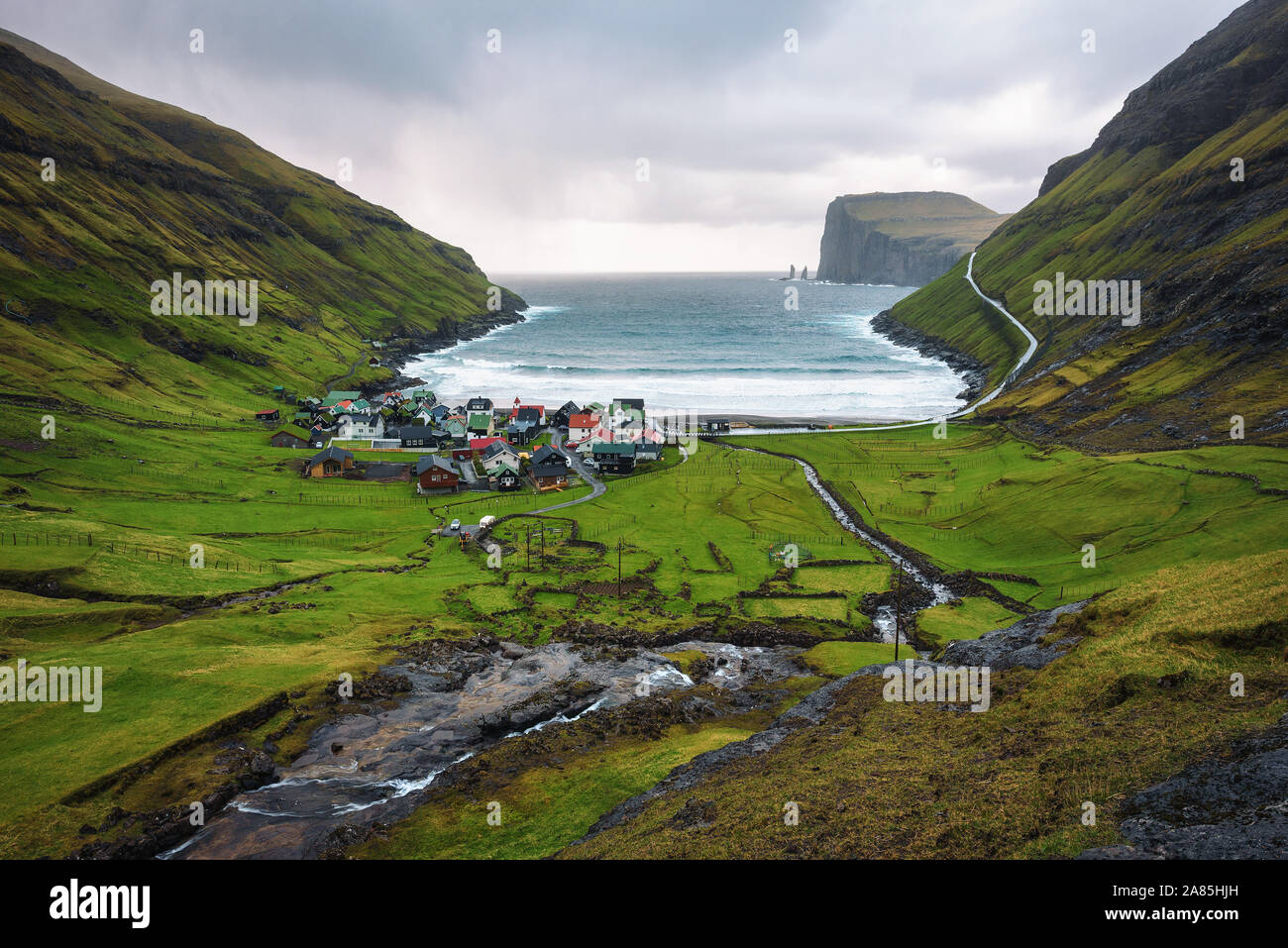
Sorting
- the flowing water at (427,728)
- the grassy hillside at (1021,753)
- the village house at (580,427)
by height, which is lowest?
the flowing water at (427,728)

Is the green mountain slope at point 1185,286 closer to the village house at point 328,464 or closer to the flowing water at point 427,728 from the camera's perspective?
the flowing water at point 427,728

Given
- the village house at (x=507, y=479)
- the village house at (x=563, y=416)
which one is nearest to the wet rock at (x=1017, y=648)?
the village house at (x=507, y=479)

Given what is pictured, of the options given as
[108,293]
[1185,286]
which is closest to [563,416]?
[108,293]

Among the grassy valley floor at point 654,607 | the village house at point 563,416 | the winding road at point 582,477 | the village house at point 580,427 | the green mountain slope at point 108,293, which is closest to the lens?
the grassy valley floor at point 654,607

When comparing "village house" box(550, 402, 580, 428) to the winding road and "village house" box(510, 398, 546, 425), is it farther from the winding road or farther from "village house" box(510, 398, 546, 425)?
"village house" box(510, 398, 546, 425)

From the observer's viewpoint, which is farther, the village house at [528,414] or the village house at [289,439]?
the village house at [528,414]

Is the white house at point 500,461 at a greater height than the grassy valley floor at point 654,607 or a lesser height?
greater
